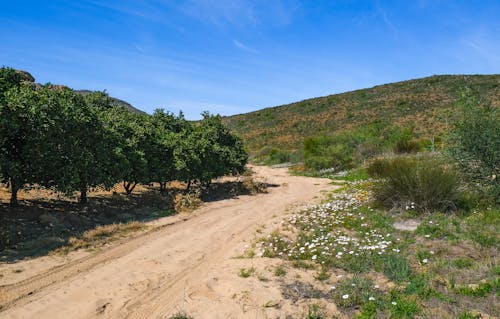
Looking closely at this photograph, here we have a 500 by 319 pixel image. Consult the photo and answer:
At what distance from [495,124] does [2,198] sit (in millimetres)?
14651

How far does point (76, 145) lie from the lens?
1162 centimetres

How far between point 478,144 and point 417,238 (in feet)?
12.4

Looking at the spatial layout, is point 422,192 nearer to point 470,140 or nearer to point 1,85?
point 470,140

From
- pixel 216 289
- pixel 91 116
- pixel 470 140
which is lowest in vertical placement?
pixel 216 289

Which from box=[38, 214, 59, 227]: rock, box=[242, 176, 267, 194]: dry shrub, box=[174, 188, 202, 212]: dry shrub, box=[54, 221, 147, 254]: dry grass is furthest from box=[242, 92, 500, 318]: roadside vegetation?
box=[38, 214, 59, 227]: rock

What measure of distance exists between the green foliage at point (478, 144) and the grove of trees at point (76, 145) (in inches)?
395

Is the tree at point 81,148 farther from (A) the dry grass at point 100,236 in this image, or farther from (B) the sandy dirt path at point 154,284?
(B) the sandy dirt path at point 154,284

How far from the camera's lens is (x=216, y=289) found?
6.56 metres

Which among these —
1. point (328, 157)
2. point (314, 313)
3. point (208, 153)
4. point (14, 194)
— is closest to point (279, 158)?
point (328, 157)

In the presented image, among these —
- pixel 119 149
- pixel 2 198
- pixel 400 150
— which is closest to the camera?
pixel 2 198

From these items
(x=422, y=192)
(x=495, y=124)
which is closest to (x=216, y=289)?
(x=422, y=192)

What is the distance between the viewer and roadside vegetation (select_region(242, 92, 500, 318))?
5.88 metres

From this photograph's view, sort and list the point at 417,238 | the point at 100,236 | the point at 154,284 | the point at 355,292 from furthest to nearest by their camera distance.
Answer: the point at 100,236
the point at 417,238
the point at 154,284
the point at 355,292

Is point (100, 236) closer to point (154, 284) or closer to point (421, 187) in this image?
point (154, 284)
